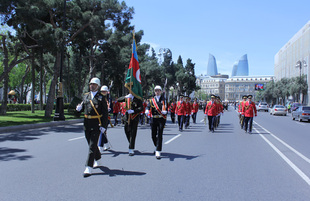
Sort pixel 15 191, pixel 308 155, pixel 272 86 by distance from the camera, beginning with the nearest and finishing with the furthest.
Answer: pixel 15 191
pixel 308 155
pixel 272 86

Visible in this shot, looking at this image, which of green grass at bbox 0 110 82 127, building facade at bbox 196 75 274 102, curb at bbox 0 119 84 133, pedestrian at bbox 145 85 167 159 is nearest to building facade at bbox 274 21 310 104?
green grass at bbox 0 110 82 127

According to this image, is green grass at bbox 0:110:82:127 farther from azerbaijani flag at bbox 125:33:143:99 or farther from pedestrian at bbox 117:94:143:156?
pedestrian at bbox 117:94:143:156

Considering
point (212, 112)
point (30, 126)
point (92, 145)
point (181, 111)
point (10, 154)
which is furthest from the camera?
point (181, 111)

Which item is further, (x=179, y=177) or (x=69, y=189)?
(x=179, y=177)

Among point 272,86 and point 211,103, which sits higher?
point 272,86

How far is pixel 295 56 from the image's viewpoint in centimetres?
7375

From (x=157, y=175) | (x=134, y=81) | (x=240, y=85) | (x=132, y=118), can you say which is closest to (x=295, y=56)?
(x=134, y=81)

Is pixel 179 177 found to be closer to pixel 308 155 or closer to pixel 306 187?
pixel 306 187

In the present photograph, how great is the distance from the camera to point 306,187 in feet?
16.4

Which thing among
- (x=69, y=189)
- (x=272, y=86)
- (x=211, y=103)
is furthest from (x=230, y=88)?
(x=69, y=189)

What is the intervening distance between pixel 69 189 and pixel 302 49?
7317cm

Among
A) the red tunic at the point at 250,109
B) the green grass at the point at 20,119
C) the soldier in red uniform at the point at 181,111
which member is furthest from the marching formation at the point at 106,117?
the green grass at the point at 20,119

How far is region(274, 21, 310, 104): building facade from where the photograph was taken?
63206mm

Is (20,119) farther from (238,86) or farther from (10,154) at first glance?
(238,86)
